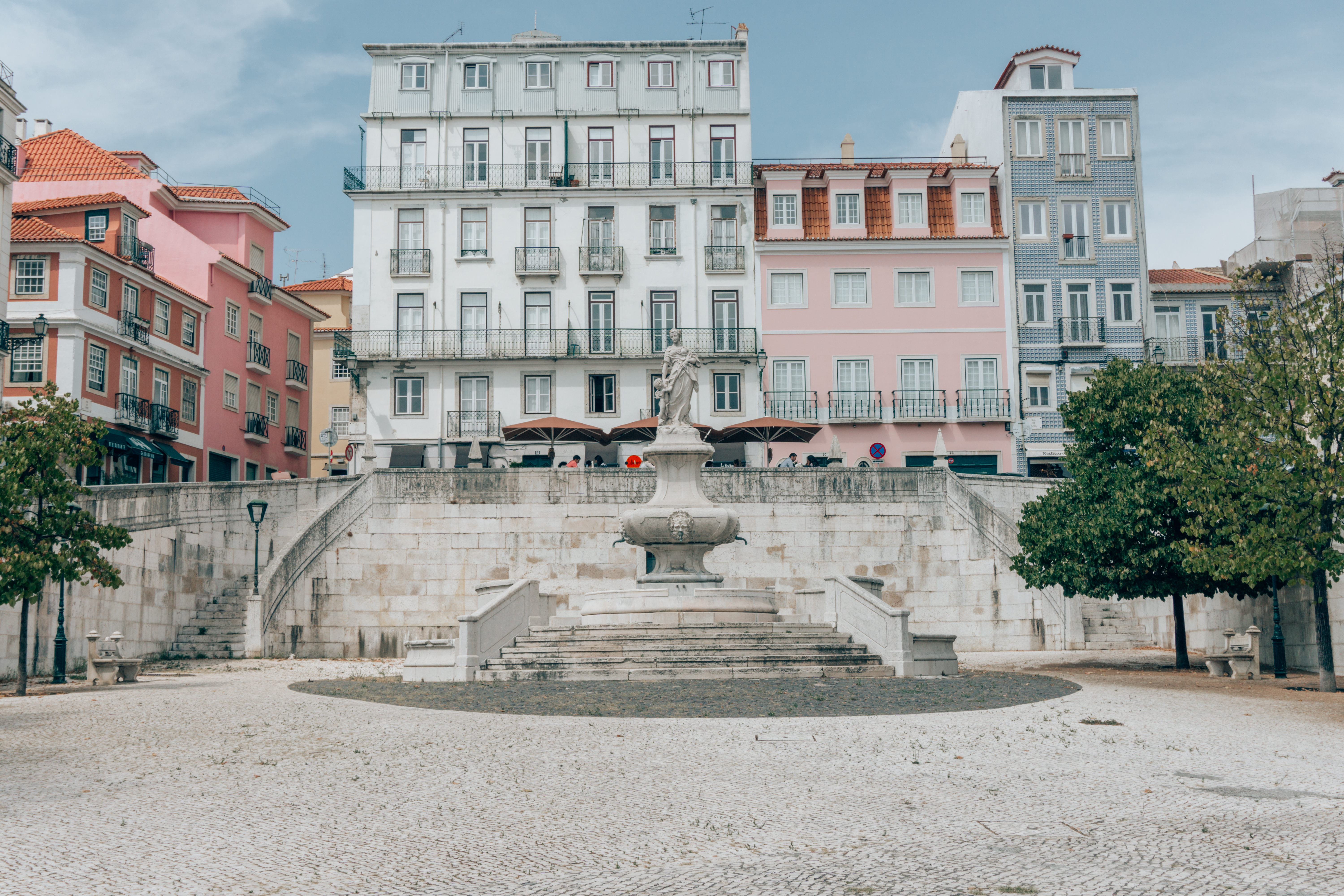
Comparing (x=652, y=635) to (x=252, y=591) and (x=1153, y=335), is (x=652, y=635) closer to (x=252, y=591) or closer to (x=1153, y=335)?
(x=252, y=591)

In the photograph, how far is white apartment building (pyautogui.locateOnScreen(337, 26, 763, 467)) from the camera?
1827 inches

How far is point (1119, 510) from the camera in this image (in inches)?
934

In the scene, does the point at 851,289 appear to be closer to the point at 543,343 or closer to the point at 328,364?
the point at 543,343

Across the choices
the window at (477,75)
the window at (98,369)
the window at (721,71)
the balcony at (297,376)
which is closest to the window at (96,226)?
the window at (98,369)

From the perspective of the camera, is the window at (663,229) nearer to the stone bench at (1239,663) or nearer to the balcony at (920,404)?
the balcony at (920,404)

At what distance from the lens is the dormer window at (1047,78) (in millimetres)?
49344

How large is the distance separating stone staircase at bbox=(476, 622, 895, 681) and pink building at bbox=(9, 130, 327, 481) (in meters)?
26.9

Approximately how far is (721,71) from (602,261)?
8991mm

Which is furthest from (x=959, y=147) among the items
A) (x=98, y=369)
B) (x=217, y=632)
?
(x=217, y=632)

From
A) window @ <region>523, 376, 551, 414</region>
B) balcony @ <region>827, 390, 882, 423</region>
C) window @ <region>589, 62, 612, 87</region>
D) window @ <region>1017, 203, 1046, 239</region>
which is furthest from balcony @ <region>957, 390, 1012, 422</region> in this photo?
window @ <region>589, 62, 612, 87</region>

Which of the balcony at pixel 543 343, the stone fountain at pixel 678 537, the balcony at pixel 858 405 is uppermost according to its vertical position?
the balcony at pixel 543 343

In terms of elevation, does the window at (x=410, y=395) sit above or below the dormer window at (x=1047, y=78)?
below

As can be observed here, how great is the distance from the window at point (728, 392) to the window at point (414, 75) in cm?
1611

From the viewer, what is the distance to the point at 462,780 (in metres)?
10.6
